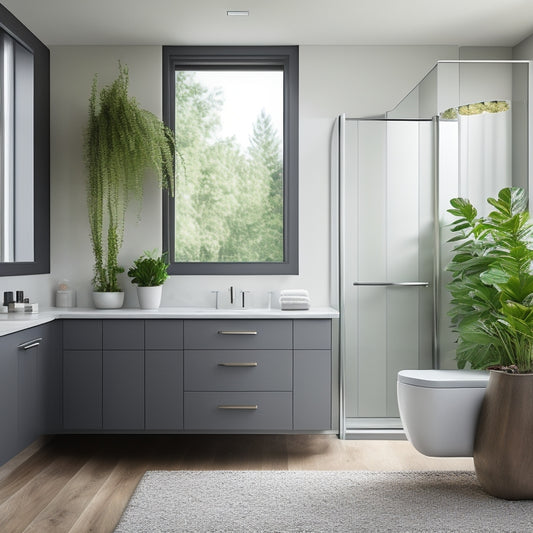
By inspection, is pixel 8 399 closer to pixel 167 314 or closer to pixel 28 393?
pixel 28 393

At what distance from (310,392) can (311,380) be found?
0.07 meters

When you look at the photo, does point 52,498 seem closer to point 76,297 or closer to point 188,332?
point 188,332

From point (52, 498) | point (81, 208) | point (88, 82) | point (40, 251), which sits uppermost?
point (88, 82)

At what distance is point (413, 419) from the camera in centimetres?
301

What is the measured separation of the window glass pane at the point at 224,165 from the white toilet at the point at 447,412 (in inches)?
60.9

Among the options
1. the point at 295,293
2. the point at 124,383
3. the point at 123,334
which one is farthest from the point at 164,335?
the point at 295,293

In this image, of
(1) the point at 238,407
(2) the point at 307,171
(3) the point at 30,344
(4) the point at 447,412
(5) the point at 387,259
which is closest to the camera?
(4) the point at 447,412

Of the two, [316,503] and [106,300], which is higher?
[106,300]

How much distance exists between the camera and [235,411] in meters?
3.62

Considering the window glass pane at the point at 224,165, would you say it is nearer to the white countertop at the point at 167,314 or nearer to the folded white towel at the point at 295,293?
the folded white towel at the point at 295,293

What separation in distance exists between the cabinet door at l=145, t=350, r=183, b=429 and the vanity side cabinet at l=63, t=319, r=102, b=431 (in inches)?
11.2

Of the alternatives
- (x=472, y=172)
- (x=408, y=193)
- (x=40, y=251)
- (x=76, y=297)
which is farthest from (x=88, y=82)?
(x=472, y=172)

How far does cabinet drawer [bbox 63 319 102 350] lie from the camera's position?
11.9 ft

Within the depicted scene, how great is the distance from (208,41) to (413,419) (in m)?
2.65
